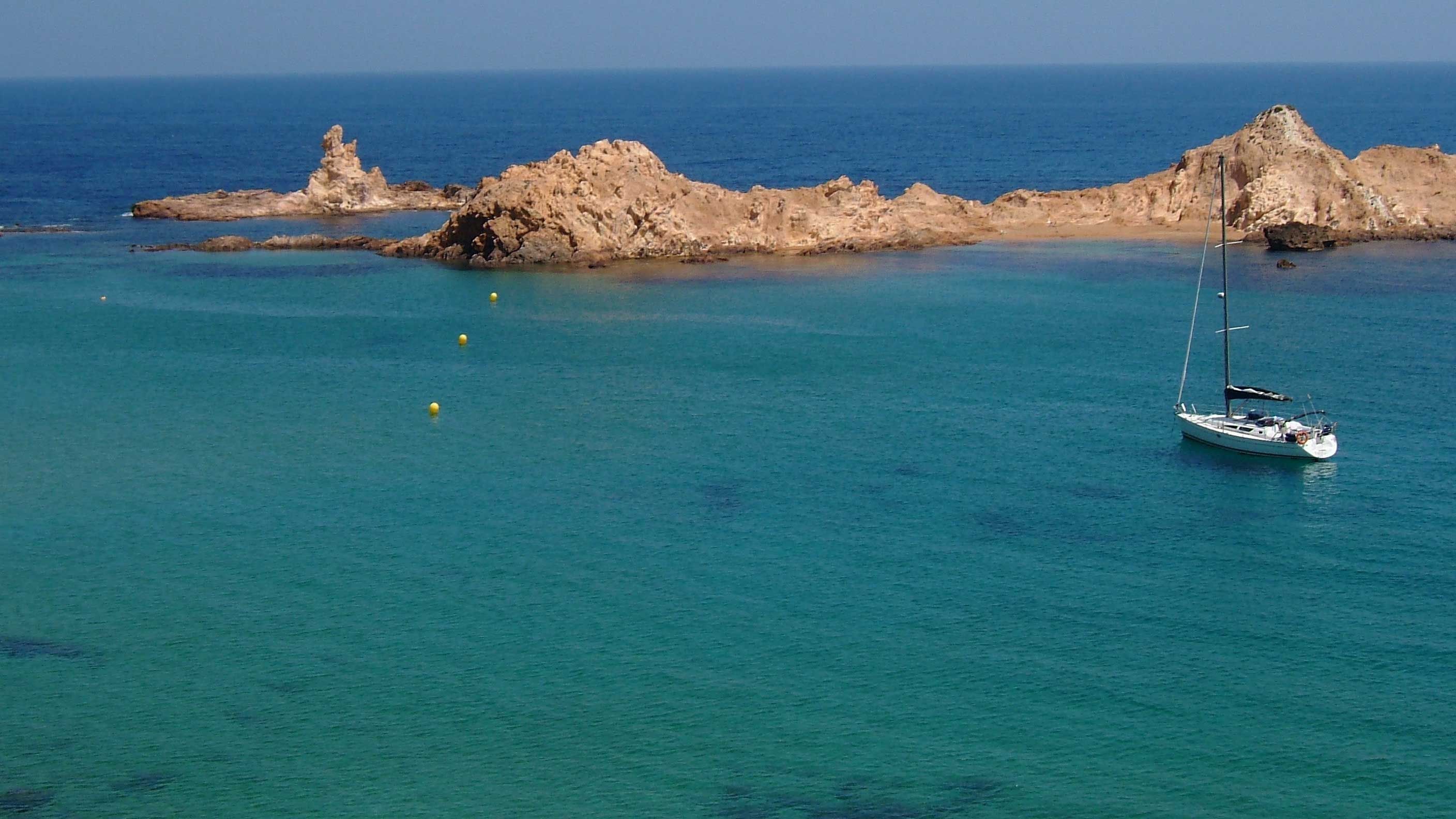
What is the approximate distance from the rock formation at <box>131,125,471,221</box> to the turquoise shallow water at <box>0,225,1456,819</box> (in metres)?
38.4

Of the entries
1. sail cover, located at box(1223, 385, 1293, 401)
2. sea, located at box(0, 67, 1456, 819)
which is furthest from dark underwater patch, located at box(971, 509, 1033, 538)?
sail cover, located at box(1223, 385, 1293, 401)

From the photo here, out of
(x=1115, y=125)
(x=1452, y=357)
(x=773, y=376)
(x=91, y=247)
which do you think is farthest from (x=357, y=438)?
(x=1115, y=125)

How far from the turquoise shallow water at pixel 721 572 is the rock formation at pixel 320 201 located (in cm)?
3837

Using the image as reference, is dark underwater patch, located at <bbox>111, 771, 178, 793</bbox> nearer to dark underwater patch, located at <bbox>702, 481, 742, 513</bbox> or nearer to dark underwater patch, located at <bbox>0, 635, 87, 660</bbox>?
dark underwater patch, located at <bbox>0, 635, 87, 660</bbox>

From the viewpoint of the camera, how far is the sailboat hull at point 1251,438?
1706 inches

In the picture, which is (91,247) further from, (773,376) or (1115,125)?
(1115,125)

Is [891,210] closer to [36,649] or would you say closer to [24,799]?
[36,649]

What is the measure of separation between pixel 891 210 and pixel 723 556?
174 ft

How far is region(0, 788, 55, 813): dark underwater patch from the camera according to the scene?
25.2 meters

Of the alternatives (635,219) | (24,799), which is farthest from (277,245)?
(24,799)

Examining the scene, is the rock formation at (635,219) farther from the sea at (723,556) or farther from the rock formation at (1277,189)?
the rock formation at (1277,189)

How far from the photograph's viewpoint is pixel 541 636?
3206cm

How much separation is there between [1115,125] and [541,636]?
563 ft

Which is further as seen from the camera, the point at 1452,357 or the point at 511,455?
the point at 1452,357
